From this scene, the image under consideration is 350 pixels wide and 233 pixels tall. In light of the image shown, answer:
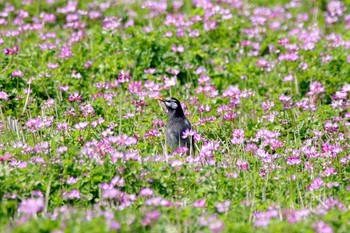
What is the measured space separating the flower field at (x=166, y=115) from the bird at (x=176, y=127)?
112mm

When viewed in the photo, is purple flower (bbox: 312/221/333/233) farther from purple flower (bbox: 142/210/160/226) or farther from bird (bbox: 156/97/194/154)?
bird (bbox: 156/97/194/154)

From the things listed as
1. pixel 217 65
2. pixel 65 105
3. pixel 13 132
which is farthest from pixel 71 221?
pixel 217 65

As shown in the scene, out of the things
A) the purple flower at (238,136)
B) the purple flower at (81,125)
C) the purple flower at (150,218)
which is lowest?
the purple flower at (238,136)

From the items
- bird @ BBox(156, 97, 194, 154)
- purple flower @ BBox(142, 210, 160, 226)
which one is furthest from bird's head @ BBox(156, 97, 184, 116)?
purple flower @ BBox(142, 210, 160, 226)

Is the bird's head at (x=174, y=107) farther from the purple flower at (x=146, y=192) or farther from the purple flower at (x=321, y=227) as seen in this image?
the purple flower at (x=321, y=227)

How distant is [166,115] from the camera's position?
883 centimetres

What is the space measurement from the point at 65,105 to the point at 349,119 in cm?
302

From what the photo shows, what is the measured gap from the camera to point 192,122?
27.7 feet

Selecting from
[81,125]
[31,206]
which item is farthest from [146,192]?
[81,125]

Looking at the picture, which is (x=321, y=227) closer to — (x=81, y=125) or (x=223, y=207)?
(x=223, y=207)

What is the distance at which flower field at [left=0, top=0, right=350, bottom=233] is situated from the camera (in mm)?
6070

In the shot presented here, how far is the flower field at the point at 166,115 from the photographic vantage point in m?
6.07

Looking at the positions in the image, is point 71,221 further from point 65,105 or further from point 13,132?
point 65,105

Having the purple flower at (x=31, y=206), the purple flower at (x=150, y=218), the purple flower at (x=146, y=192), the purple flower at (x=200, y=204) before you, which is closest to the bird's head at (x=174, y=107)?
the purple flower at (x=146, y=192)
